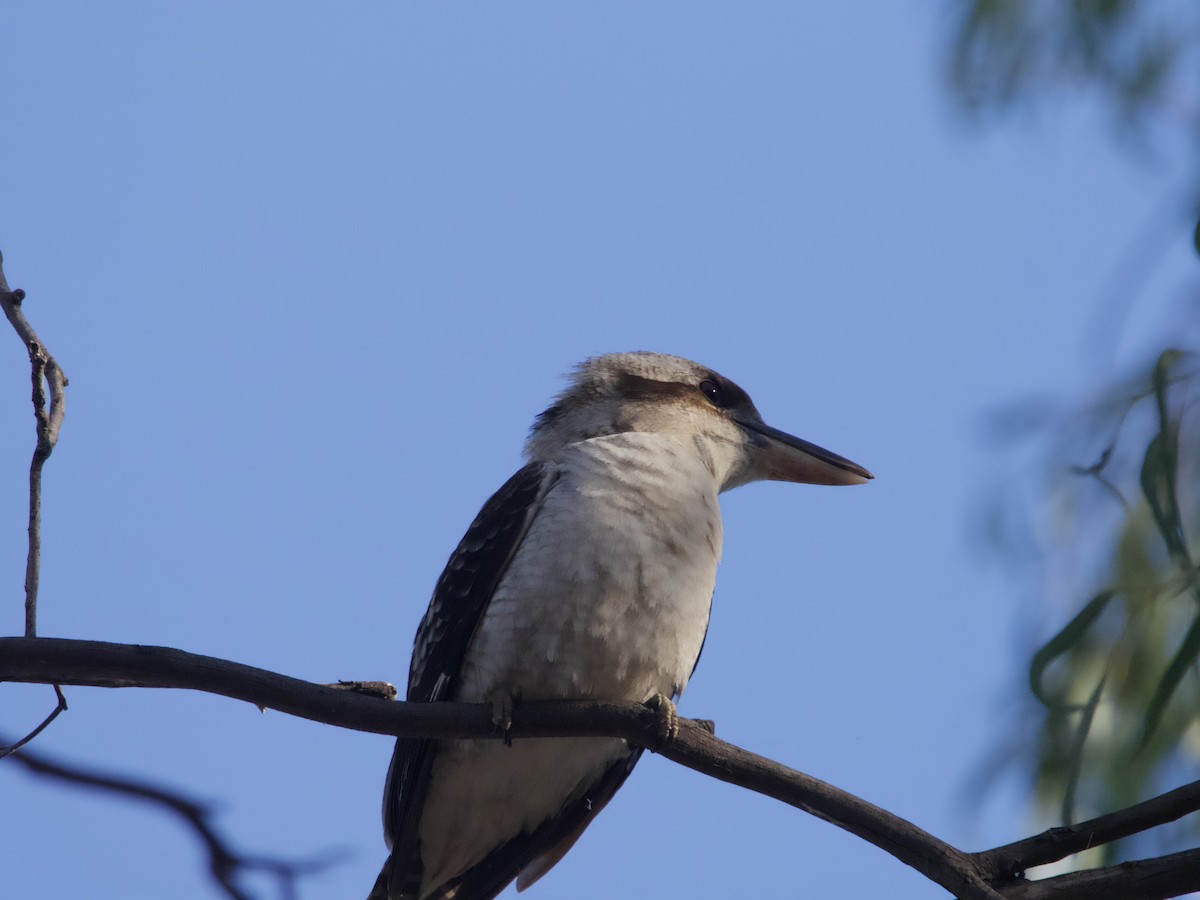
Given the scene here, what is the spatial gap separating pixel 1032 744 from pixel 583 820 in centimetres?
141

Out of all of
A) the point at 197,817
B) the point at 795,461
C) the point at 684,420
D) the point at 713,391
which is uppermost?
the point at 713,391

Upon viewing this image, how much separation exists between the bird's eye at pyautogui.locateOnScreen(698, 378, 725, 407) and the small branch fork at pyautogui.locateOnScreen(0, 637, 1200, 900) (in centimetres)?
169

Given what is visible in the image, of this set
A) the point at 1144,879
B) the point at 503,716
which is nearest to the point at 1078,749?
the point at 1144,879

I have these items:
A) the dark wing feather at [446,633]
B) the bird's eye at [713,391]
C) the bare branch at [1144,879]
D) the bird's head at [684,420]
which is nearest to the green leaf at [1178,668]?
the bare branch at [1144,879]

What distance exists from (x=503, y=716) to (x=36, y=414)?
1115 mm

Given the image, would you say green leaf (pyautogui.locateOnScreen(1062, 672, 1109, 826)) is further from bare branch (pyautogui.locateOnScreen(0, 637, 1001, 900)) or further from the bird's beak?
the bird's beak

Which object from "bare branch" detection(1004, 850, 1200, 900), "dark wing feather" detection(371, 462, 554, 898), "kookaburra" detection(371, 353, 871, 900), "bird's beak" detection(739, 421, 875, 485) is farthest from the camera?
"bird's beak" detection(739, 421, 875, 485)

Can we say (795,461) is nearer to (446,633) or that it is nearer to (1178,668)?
(446,633)

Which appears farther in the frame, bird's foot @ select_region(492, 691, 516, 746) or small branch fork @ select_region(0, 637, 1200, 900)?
bird's foot @ select_region(492, 691, 516, 746)

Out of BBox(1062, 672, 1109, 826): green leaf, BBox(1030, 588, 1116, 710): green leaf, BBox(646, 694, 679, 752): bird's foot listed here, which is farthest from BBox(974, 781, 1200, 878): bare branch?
BBox(646, 694, 679, 752): bird's foot

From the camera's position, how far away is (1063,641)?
2.35 m

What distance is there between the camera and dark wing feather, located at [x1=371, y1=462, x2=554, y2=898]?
314cm

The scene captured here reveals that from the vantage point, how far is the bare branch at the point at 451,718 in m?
2.15

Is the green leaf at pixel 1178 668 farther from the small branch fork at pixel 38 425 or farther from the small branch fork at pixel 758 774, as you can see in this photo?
the small branch fork at pixel 38 425
